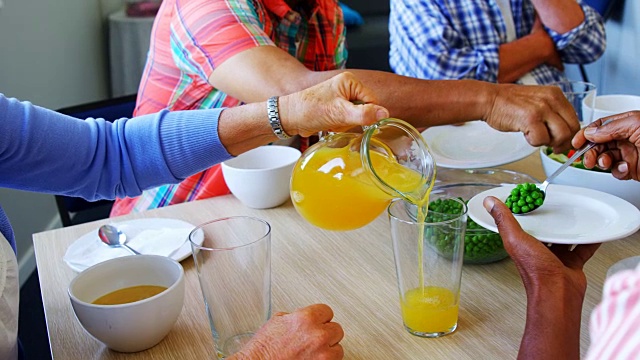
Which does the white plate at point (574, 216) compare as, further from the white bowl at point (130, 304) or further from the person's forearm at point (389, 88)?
the white bowl at point (130, 304)

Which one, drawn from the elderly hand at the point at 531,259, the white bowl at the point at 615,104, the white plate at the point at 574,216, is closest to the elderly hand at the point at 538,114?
the white plate at the point at 574,216

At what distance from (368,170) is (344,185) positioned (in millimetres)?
54

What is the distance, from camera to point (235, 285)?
85cm

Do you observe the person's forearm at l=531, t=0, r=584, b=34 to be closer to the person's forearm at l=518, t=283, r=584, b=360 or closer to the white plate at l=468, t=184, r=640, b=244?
the white plate at l=468, t=184, r=640, b=244

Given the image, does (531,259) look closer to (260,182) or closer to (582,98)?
(260,182)

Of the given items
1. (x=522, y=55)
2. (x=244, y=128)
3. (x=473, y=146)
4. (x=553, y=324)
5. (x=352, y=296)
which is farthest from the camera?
(x=522, y=55)

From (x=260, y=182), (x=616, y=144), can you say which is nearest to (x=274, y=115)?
(x=260, y=182)

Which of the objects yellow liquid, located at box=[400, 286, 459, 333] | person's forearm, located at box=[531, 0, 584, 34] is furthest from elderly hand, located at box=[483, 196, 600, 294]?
person's forearm, located at box=[531, 0, 584, 34]

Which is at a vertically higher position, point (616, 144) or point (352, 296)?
point (616, 144)

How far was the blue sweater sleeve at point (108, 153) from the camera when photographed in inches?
42.8

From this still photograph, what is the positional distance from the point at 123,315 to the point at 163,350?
8 centimetres

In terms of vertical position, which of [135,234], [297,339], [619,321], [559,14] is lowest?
[135,234]

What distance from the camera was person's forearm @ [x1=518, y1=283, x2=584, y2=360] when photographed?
74cm

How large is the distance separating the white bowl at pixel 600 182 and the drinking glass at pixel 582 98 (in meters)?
0.30
